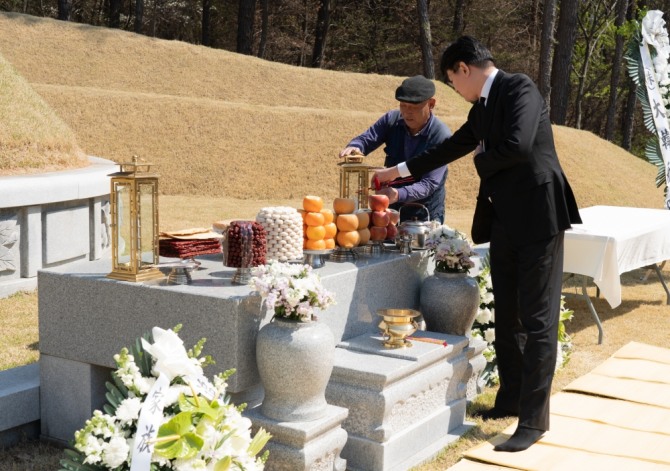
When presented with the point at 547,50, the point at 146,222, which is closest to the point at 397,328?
the point at 146,222

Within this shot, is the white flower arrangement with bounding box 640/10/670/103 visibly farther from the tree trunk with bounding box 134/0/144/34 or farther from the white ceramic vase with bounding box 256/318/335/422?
the tree trunk with bounding box 134/0/144/34

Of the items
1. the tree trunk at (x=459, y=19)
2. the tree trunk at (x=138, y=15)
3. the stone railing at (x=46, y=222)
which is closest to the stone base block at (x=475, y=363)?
the stone railing at (x=46, y=222)

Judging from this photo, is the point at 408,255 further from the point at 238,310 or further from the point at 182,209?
the point at 182,209

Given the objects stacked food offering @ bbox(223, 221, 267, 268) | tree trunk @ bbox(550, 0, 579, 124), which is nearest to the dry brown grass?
stacked food offering @ bbox(223, 221, 267, 268)

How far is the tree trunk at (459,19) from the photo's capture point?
3005cm

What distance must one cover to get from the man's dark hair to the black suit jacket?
4.4 inches

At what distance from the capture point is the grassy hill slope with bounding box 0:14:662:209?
15.2 meters

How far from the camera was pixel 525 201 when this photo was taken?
3742mm

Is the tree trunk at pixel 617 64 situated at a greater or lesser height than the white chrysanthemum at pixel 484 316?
greater

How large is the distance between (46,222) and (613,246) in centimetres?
435

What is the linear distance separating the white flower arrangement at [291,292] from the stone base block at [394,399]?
446mm

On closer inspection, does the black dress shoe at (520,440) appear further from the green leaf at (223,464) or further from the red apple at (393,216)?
the green leaf at (223,464)

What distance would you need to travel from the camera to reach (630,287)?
26.2 ft

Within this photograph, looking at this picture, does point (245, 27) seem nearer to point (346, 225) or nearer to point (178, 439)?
point (346, 225)
